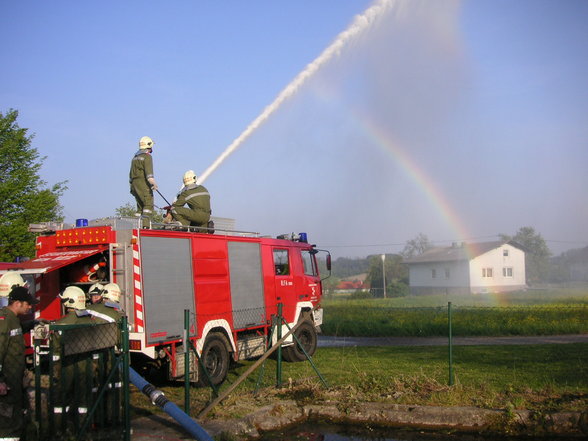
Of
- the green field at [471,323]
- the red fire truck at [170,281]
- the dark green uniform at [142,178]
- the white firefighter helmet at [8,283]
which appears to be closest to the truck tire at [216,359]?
the red fire truck at [170,281]

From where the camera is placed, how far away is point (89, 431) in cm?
644

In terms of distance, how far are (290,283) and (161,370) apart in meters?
3.96

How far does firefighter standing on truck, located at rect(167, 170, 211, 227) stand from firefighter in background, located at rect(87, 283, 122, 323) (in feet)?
10.8

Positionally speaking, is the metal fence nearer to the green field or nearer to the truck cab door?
the truck cab door

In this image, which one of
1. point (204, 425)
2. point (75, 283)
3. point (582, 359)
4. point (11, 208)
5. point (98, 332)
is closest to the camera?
point (98, 332)

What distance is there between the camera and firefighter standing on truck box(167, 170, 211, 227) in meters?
11.3

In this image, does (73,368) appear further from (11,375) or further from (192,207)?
(192,207)

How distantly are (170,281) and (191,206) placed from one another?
6.68 feet

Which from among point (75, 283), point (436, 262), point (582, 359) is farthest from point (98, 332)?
point (436, 262)

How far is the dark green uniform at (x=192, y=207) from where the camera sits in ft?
37.1

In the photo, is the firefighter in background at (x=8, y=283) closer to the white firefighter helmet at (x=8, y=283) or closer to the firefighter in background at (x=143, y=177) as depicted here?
the white firefighter helmet at (x=8, y=283)

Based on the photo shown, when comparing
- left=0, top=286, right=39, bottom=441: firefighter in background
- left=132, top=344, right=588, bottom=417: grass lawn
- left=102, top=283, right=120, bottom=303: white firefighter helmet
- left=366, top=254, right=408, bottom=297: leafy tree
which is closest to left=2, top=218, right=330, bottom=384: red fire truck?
left=132, top=344, right=588, bottom=417: grass lawn

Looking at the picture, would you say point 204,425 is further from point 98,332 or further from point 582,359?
point 582,359

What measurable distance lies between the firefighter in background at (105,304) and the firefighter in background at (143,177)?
319 centimetres
